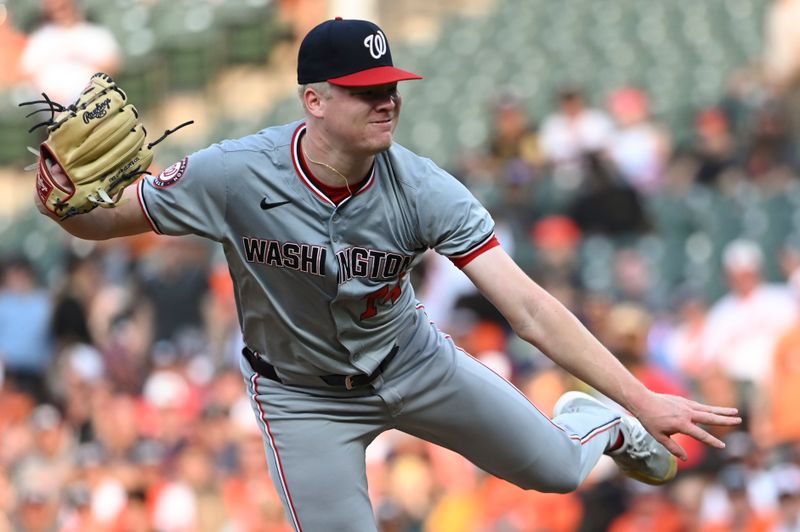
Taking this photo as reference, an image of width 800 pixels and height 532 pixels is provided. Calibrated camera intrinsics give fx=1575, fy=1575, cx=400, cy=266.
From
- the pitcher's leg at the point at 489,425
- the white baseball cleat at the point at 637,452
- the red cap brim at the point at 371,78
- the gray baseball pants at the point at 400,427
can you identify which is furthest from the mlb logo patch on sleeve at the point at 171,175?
the white baseball cleat at the point at 637,452

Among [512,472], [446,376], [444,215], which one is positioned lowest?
[512,472]

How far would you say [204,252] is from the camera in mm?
11453

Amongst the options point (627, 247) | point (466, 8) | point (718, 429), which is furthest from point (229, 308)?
point (466, 8)

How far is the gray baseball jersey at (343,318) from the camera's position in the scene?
4855 millimetres

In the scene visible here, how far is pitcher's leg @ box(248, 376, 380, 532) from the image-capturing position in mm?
5055

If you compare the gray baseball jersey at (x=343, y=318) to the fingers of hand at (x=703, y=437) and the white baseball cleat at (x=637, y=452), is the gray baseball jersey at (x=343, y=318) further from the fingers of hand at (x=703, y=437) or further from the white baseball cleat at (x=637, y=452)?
the fingers of hand at (x=703, y=437)

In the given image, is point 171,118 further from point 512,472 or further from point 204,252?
point 512,472

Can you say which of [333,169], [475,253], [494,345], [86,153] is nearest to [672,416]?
[475,253]

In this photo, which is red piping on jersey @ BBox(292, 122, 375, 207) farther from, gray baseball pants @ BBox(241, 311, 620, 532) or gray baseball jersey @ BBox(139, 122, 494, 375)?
gray baseball pants @ BBox(241, 311, 620, 532)

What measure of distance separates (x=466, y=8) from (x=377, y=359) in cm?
1465

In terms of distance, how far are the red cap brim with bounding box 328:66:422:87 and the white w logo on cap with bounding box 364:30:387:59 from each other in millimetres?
48

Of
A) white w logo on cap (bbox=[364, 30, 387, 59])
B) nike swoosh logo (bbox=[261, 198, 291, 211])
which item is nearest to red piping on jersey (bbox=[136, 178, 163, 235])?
nike swoosh logo (bbox=[261, 198, 291, 211])

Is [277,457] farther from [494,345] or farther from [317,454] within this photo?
[494,345]

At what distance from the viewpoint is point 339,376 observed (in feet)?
16.8
